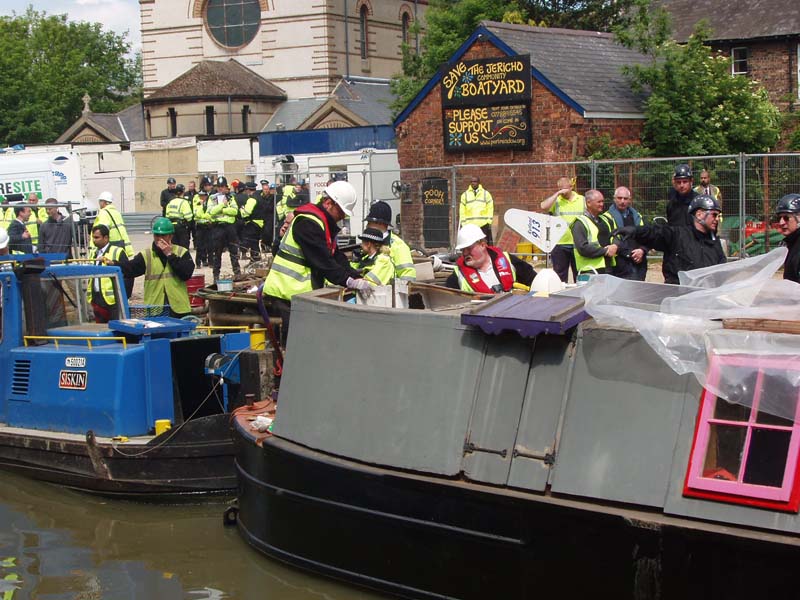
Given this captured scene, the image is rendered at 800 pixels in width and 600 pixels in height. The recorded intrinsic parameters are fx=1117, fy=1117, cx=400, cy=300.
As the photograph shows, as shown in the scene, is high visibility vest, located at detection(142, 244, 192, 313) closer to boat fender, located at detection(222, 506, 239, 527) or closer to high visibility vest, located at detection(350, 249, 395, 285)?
high visibility vest, located at detection(350, 249, 395, 285)

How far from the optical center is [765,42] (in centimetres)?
3134

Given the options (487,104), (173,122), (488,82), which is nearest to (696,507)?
(488,82)

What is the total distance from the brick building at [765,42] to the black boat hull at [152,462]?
81.7ft

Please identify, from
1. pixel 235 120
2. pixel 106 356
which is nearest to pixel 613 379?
pixel 106 356

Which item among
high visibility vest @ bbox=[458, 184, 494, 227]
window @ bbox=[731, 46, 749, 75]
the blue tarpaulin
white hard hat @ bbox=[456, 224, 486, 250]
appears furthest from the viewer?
the blue tarpaulin

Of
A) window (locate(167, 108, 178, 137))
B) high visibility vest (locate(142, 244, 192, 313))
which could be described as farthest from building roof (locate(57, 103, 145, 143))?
high visibility vest (locate(142, 244, 192, 313))

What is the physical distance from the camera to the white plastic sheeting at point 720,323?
203 inches

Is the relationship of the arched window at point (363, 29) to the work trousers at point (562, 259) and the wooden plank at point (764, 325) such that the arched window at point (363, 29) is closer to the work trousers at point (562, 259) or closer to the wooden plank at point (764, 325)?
the work trousers at point (562, 259)

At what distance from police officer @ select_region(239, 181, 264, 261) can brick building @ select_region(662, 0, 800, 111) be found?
1436 cm

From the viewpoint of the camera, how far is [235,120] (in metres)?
52.1

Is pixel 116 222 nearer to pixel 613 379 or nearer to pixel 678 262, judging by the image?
pixel 678 262

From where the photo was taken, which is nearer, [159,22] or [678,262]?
[678,262]

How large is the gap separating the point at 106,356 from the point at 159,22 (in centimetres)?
5269

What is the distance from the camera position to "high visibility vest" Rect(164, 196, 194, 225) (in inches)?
870
